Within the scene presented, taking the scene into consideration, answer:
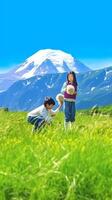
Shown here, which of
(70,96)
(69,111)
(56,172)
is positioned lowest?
(56,172)

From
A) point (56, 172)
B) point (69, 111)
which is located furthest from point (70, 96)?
point (56, 172)

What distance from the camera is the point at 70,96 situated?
24719mm

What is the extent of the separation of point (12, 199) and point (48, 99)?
11.9 metres

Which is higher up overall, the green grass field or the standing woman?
the standing woman

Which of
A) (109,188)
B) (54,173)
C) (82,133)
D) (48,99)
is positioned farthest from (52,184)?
(48,99)

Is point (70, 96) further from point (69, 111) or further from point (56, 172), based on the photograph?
point (56, 172)

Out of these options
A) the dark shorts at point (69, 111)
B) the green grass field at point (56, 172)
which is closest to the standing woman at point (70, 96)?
the dark shorts at point (69, 111)

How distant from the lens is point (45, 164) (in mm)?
8828

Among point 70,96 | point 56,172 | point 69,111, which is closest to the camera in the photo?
point 56,172

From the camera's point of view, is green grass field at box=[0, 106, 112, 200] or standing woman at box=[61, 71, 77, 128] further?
standing woman at box=[61, 71, 77, 128]

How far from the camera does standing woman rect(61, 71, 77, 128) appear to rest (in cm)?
2431

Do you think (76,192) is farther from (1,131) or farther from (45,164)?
(1,131)

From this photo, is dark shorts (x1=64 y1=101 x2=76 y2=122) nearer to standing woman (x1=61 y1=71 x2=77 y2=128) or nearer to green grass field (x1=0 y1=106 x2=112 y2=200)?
standing woman (x1=61 y1=71 x2=77 y2=128)

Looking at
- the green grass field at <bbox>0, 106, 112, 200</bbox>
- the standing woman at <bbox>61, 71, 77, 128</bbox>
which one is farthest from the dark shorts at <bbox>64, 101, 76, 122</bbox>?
the green grass field at <bbox>0, 106, 112, 200</bbox>
